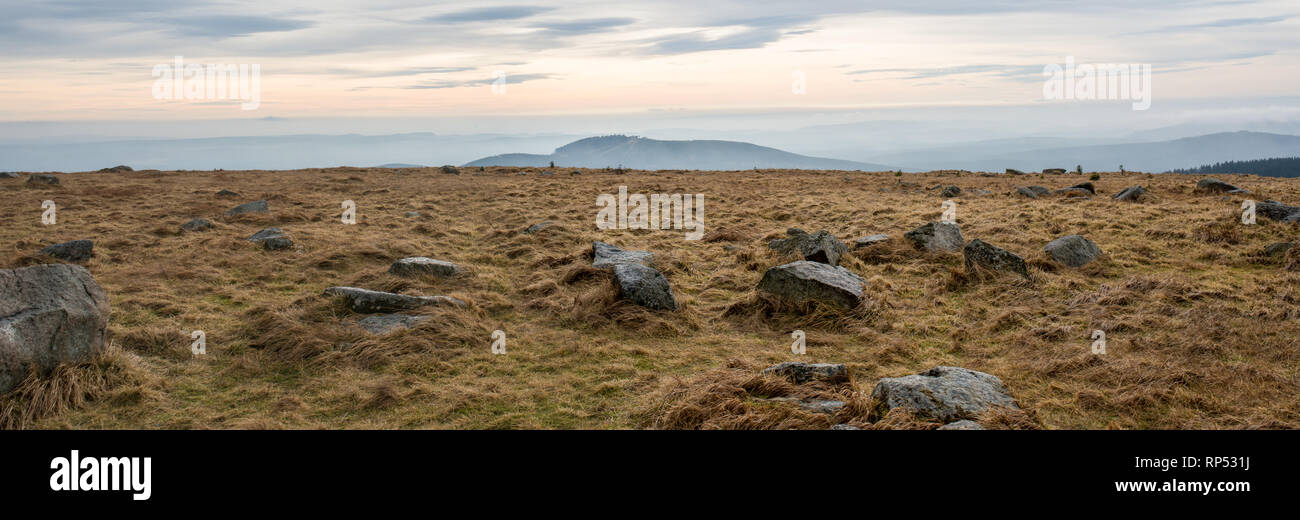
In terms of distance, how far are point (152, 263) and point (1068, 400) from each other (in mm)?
18310

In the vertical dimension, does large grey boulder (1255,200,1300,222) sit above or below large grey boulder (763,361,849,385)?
above

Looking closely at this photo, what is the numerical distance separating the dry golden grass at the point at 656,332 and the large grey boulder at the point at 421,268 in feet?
1.26

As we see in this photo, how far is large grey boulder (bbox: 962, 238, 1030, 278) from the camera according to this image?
13.1 meters

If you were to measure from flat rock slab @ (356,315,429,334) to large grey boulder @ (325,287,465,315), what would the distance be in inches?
13.8

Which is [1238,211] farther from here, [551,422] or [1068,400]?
[551,422]

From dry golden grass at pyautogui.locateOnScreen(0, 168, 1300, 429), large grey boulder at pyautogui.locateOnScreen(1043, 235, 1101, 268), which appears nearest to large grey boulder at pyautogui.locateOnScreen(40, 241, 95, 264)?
dry golden grass at pyautogui.locateOnScreen(0, 168, 1300, 429)

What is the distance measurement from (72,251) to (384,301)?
1036cm

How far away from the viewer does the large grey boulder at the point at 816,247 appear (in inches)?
579

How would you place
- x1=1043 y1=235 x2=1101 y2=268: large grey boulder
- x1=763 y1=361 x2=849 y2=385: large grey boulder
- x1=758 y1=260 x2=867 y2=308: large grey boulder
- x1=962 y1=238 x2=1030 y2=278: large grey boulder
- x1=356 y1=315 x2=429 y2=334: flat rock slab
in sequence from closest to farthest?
x1=763 y1=361 x2=849 y2=385: large grey boulder → x1=356 y1=315 x2=429 y2=334: flat rock slab → x1=758 y1=260 x2=867 y2=308: large grey boulder → x1=962 y1=238 x2=1030 y2=278: large grey boulder → x1=1043 y1=235 x2=1101 y2=268: large grey boulder

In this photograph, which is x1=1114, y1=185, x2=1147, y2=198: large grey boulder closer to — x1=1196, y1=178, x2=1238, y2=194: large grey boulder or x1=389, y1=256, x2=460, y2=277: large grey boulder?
x1=1196, y1=178, x2=1238, y2=194: large grey boulder

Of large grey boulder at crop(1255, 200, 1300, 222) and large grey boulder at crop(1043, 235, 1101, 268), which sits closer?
large grey boulder at crop(1043, 235, 1101, 268)

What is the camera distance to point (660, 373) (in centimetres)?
891

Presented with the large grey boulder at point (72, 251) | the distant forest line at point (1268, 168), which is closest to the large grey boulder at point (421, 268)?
the large grey boulder at point (72, 251)
